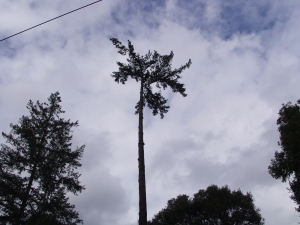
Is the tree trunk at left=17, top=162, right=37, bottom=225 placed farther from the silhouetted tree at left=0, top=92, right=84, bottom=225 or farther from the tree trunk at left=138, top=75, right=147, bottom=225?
the tree trunk at left=138, top=75, right=147, bottom=225

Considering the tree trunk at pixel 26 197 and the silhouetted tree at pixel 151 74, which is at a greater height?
the silhouetted tree at pixel 151 74

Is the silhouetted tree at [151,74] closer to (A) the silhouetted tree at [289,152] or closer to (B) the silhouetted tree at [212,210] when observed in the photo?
(A) the silhouetted tree at [289,152]

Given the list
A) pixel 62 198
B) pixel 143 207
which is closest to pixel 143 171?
pixel 143 207

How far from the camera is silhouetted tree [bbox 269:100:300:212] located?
1620 centimetres

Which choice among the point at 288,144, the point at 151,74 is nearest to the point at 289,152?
the point at 288,144

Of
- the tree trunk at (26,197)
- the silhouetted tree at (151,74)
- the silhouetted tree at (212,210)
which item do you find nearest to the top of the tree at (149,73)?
the silhouetted tree at (151,74)

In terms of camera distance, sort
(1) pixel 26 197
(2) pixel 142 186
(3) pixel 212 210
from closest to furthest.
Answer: (2) pixel 142 186 → (1) pixel 26 197 → (3) pixel 212 210

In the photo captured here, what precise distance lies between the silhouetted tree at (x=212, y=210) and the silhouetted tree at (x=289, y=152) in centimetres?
1608

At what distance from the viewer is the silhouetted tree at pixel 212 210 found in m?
31.3

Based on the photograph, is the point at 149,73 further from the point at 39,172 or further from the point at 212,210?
the point at 212,210

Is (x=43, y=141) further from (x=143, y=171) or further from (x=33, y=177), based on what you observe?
(x=143, y=171)

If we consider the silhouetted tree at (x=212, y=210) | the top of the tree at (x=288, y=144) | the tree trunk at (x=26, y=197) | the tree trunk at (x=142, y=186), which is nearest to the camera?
the tree trunk at (x=142, y=186)

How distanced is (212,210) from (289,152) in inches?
780

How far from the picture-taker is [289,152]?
16.4 meters
